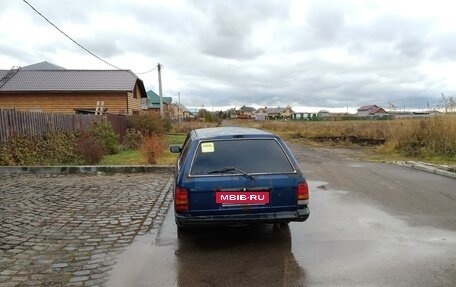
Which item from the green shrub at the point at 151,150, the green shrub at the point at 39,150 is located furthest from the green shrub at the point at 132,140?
the green shrub at the point at 151,150

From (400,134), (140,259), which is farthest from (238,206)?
(400,134)

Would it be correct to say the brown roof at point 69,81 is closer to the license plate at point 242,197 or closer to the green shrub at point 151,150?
the green shrub at point 151,150

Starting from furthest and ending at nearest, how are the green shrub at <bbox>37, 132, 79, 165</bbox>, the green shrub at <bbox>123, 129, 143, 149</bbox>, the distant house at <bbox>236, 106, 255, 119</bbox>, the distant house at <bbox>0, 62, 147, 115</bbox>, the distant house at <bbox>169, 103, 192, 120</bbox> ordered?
the distant house at <bbox>236, 106, 255, 119</bbox> → the distant house at <bbox>169, 103, 192, 120</bbox> → the distant house at <bbox>0, 62, 147, 115</bbox> → the green shrub at <bbox>123, 129, 143, 149</bbox> → the green shrub at <bbox>37, 132, 79, 165</bbox>

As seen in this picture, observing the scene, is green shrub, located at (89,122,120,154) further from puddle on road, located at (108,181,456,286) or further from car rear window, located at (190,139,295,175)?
car rear window, located at (190,139,295,175)

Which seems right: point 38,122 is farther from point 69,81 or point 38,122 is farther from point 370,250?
point 69,81

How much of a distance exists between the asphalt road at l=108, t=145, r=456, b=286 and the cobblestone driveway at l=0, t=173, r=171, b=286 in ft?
1.20

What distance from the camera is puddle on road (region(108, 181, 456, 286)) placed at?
4.25 metres

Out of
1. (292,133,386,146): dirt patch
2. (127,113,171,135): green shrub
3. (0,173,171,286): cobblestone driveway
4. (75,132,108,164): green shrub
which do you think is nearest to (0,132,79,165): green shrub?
(75,132,108,164): green shrub

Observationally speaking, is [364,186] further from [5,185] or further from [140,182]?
[5,185]

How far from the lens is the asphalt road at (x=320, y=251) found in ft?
14.0

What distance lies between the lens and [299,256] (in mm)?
4930

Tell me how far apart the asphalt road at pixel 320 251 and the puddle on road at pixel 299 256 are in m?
0.01

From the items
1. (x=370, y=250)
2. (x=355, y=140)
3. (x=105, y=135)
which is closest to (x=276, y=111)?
(x=355, y=140)

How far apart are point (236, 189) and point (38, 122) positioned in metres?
10.9
